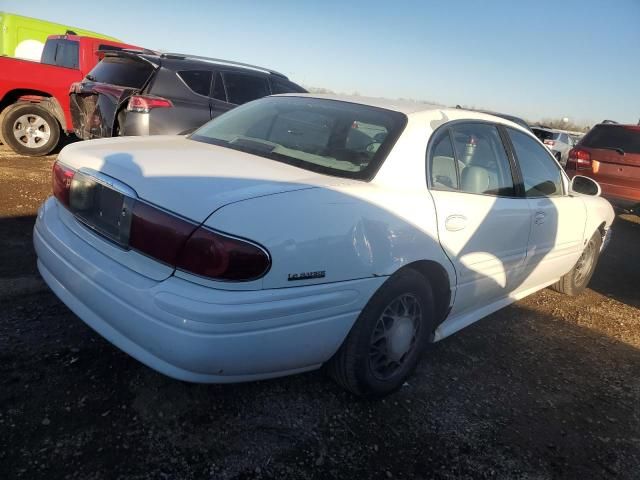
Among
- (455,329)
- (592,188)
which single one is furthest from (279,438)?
(592,188)

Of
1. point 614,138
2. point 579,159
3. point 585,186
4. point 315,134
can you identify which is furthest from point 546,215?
point 614,138

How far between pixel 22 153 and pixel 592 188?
7.71 meters

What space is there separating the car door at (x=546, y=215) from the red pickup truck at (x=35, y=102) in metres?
6.32

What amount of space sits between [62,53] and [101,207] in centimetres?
769

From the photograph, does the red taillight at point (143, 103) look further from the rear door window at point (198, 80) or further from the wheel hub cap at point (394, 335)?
the wheel hub cap at point (394, 335)

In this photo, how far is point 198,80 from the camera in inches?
245

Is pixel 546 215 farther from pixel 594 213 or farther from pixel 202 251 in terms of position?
pixel 202 251

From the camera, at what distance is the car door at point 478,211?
267cm

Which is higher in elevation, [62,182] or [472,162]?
[472,162]

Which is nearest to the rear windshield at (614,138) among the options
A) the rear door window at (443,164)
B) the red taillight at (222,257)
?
the rear door window at (443,164)

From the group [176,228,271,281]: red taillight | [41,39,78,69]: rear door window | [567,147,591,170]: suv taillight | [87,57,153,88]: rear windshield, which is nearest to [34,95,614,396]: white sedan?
[176,228,271,281]: red taillight

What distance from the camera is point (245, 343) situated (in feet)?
6.27

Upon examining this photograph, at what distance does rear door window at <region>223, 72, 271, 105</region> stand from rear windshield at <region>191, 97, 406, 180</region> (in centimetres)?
349

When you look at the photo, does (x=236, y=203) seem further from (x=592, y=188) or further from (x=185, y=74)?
(x=185, y=74)
